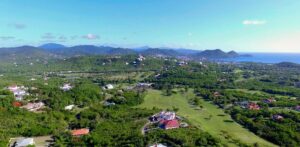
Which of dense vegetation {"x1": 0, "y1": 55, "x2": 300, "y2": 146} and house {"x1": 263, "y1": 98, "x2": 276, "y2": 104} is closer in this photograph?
dense vegetation {"x1": 0, "y1": 55, "x2": 300, "y2": 146}

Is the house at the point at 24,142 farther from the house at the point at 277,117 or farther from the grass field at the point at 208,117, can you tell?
the house at the point at 277,117

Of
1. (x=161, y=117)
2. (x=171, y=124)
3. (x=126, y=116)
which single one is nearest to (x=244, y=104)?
(x=161, y=117)

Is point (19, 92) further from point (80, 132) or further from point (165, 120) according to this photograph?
point (165, 120)

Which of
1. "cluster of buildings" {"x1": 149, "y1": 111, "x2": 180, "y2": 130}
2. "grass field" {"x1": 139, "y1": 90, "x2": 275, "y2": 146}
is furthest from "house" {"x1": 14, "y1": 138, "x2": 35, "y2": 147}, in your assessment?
"grass field" {"x1": 139, "y1": 90, "x2": 275, "y2": 146}

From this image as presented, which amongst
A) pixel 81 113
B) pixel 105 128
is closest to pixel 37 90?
pixel 81 113

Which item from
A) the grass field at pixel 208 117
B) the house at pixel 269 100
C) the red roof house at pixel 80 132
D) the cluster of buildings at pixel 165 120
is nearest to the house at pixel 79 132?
the red roof house at pixel 80 132

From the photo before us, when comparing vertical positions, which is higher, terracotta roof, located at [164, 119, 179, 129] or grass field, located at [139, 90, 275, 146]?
terracotta roof, located at [164, 119, 179, 129]

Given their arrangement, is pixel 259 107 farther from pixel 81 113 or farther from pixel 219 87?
pixel 81 113

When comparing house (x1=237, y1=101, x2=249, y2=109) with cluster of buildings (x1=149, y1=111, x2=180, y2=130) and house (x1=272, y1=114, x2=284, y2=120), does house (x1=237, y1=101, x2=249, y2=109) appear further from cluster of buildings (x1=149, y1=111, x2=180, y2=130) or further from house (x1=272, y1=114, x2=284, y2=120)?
cluster of buildings (x1=149, y1=111, x2=180, y2=130)
